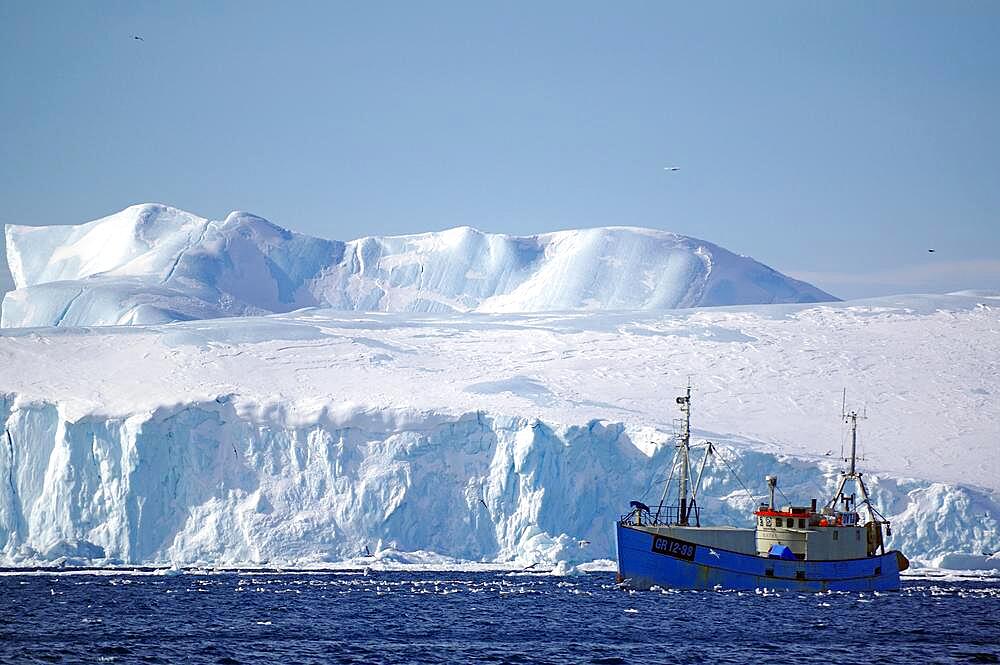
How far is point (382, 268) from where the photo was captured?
87812mm

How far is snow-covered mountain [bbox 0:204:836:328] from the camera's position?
7975 centimetres

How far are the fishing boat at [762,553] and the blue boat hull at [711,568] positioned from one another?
0.02 m

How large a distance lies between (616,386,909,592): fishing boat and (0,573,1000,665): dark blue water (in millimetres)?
1024

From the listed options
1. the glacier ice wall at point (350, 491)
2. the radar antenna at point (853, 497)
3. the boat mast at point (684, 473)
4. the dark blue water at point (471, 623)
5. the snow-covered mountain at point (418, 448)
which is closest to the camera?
the dark blue water at point (471, 623)

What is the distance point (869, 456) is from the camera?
4988cm

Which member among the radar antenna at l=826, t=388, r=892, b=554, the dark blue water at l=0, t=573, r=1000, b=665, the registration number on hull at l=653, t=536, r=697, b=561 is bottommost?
the dark blue water at l=0, t=573, r=1000, b=665

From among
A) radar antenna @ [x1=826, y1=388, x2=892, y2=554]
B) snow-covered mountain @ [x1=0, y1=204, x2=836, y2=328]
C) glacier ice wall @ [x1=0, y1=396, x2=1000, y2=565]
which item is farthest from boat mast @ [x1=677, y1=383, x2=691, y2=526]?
snow-covered mountain @ [x1=0, y1=204, x2=836, y2=328]

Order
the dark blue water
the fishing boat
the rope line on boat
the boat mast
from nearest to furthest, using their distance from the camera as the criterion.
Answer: the dark blue water → the fishing boat → the boat mast → the rope line on boat

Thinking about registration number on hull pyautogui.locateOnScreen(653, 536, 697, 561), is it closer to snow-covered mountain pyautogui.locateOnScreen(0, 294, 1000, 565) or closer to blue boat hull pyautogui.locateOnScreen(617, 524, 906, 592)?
blue boat hull pyautogui.locateOnScreen(617, 524, 906, 592)

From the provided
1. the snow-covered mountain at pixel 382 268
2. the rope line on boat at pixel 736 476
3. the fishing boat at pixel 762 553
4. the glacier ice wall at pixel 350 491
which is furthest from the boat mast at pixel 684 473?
the snow-covered mountain at pixel 382 268

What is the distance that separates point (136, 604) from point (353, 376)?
2187 centimetres

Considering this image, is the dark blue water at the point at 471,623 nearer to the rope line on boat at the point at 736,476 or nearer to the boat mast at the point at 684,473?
the boat mast at the point at 684,473

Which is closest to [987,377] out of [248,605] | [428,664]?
[248,605]

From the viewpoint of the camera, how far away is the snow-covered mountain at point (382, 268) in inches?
3140
